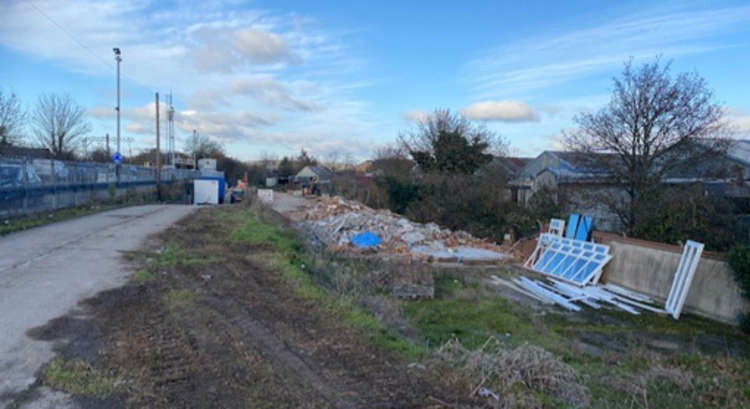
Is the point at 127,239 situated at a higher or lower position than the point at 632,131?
lower

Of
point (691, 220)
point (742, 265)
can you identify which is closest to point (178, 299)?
point (742, 265)

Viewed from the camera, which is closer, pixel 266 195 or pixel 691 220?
pixel 691 220

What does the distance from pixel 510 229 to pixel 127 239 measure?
15125mm

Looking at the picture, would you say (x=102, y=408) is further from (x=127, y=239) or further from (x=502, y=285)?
(x=502, y=285)

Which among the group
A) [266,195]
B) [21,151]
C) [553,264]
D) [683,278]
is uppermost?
[21,151]

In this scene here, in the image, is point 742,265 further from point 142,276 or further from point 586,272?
point 142,276

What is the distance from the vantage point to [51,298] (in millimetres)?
7625

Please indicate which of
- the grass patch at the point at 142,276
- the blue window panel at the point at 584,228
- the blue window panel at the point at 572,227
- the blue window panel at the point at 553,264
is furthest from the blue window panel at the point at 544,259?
the grass patch at the point at 142,276

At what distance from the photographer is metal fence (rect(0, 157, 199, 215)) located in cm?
1733

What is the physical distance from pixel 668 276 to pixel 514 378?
10.3m

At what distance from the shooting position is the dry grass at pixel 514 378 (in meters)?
4.74

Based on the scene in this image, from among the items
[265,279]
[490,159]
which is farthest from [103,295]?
[490,159]

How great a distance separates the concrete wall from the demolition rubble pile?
4.45m

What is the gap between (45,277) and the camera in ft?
29.4
